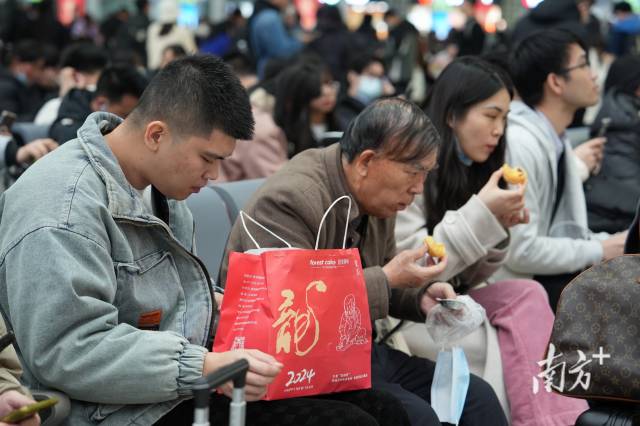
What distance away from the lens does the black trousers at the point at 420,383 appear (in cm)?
321

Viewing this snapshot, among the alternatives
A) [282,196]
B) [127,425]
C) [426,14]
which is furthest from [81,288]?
[426,14]

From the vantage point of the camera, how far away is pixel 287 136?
19.6 feet

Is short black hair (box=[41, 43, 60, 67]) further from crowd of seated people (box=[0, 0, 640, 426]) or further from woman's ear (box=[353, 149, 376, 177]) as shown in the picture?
woman's ear (box=[353, 149, 376, 177])

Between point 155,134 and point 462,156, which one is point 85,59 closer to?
point 462,156

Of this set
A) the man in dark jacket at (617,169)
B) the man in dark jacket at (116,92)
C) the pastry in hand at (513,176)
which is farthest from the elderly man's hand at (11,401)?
the man in dark jacket at (617,169)

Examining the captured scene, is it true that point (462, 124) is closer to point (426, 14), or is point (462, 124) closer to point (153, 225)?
point (153, 225)

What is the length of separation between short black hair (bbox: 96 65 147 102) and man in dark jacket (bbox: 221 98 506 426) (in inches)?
88.2

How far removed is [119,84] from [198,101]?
2.86 meters

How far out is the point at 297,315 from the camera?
8.01 ft

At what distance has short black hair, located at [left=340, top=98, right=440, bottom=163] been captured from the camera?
10.0 feet

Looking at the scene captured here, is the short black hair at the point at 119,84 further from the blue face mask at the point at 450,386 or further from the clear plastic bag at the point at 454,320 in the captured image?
the blue face mask at the point at 450,386

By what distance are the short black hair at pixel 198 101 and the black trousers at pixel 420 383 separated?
1079mm

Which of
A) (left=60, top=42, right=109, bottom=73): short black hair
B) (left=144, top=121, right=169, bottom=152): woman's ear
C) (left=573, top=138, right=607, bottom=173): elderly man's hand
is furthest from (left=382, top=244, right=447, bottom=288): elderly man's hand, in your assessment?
(left=60, top=42, right=109, bottom=73): short black hair

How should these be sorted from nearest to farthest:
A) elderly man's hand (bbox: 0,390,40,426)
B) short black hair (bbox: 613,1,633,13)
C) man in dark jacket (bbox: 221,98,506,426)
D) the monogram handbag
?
elderly man's hand (bbox: 0,390,40,426)
the monogram handbag
man in dark jacket (bbox: 221,98,506,426)
short black hair (bbox: 613,1,633,13)
